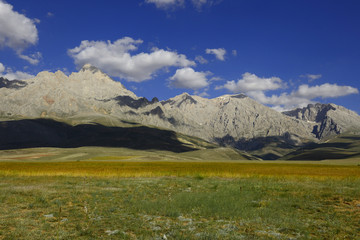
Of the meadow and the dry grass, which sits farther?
the dry grass

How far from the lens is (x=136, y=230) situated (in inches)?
563

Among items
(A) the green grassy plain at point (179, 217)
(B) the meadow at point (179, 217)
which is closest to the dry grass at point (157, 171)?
(B) the meadow at point (179, 217)

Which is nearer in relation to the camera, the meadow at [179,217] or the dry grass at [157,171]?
the meadow at [179,217]

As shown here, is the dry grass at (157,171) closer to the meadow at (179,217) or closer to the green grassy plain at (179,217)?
the meadow at (179,217)

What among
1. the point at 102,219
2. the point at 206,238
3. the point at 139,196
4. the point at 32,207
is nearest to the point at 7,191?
→ the point at 32,207

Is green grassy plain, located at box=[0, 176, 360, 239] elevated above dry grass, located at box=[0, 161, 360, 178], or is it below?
above

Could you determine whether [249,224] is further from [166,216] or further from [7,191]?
[7,191]

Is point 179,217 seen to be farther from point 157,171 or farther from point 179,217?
point 157,171

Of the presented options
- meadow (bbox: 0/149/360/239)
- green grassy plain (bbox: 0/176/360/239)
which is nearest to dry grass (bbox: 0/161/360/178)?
meadow (bbox: 0/149/360/239)

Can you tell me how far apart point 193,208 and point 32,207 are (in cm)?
1206

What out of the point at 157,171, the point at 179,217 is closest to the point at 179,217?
the point at 179,217

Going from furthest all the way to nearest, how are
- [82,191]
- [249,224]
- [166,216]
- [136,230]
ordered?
[82,191] < [166,216] < [249,224] < [136,230]

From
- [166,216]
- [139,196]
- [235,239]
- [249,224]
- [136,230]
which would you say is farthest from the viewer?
[139,196]

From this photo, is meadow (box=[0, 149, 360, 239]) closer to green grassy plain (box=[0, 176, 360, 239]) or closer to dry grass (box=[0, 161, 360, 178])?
Result: green grassy plain (box=[0, 176, 360, 239])
